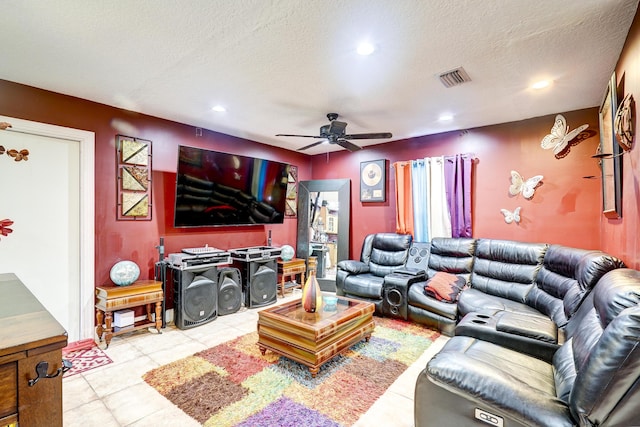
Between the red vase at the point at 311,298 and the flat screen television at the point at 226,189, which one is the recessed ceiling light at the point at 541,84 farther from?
the flat screen television at the point at 226,189

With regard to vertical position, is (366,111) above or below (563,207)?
above

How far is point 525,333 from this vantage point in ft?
6.24

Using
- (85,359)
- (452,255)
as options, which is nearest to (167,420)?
(85,359)

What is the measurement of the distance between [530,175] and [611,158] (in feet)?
4.47

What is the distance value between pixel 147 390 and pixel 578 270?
132 inches

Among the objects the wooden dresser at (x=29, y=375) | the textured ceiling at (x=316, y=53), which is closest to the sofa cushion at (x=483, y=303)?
the textured ceiling at (x=316, y=53)

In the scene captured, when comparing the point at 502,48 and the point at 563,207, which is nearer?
the point at 502,48

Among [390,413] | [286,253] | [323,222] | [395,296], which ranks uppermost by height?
[323,222]

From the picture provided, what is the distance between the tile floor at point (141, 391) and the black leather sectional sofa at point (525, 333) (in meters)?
0.54

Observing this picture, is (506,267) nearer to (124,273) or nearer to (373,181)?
(373,181)

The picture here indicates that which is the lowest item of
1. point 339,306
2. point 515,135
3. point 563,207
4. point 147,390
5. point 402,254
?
point 147,390

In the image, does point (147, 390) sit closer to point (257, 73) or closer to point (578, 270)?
point (257, 73)

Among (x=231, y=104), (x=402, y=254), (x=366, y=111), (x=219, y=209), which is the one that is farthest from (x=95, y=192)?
(x=402, y=254)

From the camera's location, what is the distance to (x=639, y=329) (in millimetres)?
978
